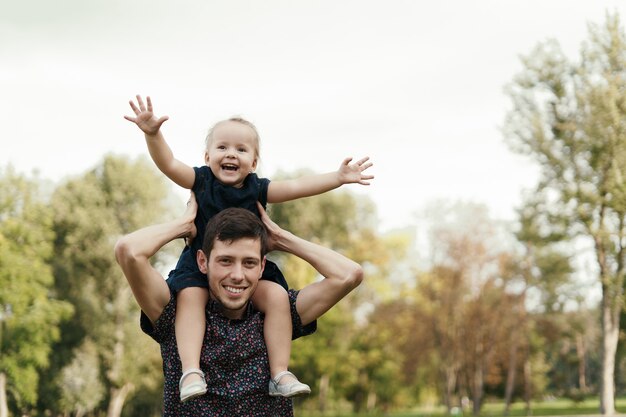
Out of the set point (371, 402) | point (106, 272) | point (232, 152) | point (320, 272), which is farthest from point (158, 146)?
point (371, 402)

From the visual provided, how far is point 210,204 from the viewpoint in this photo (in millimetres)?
3854

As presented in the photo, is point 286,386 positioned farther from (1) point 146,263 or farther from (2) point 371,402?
(2) point 371,402

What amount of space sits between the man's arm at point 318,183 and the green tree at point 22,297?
2955 centimetres

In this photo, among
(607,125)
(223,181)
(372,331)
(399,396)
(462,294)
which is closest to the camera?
(223,181)

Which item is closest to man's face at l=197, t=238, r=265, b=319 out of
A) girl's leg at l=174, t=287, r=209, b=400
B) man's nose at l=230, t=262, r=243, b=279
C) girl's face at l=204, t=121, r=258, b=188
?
man's nose at l=230, t=262, r=243, b=279

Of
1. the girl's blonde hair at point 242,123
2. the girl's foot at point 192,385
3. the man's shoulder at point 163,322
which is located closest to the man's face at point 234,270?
the man's shoulder at point 163,322

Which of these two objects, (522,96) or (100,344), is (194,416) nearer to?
(522,96)

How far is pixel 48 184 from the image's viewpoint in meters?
38.5

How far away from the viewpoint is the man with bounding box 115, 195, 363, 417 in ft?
11.0

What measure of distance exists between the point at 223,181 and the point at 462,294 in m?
29.7

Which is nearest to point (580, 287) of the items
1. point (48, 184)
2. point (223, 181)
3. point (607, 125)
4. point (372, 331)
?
point (607, 125)

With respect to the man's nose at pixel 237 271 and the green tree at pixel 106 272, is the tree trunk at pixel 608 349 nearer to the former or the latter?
the green tree at pixel 106 272

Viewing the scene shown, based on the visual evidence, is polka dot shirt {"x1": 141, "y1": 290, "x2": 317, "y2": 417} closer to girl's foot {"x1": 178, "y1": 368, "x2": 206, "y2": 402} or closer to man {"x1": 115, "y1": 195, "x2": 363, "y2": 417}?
man {"x1": 115, "y1": 195, "x2": 363, "y2": 417}

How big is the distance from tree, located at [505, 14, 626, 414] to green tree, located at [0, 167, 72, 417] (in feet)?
66.8
